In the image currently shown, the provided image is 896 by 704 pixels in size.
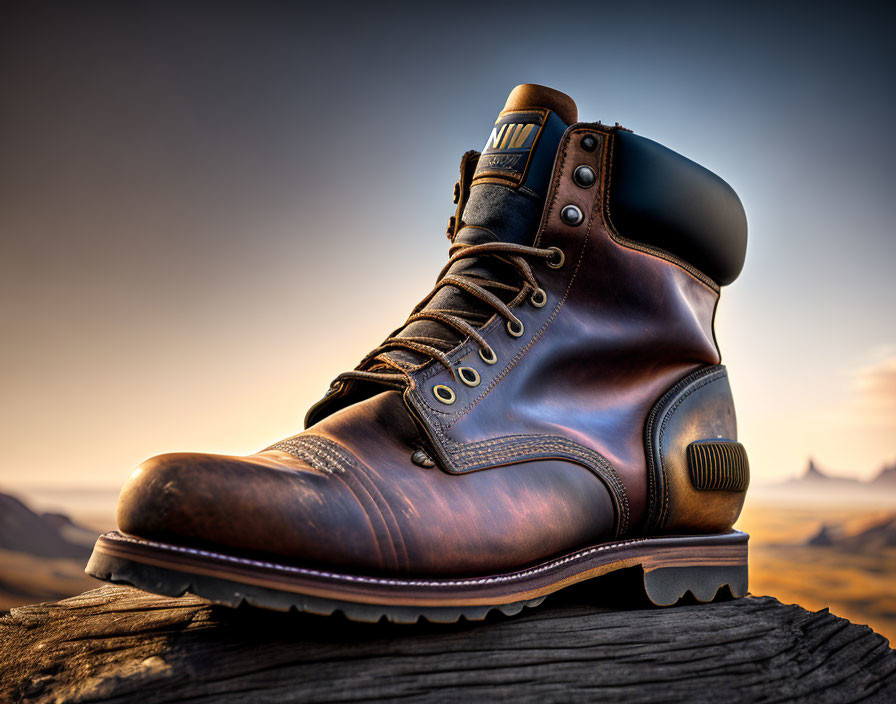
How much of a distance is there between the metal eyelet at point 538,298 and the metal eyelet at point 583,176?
26 centimetres

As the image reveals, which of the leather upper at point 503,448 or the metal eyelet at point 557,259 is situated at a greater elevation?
the metal eyelet at point 557,259

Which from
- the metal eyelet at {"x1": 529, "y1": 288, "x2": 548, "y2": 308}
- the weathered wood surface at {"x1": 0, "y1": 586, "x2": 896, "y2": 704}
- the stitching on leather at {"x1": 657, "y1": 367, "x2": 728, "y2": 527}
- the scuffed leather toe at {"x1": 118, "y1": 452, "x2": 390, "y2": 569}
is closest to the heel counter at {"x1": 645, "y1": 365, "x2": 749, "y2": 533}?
the stitching on leather at {"x1": 657, "y1": 367, "x2": 728, "y2": 527}

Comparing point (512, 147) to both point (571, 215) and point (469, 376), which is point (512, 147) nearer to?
point (571, 215)

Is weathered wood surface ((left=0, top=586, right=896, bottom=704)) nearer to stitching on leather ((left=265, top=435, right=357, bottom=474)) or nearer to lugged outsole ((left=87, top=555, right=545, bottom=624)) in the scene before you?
lugged outsole ((left=87, top=555, right=545, bottom=624))

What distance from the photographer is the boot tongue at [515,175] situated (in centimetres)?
149

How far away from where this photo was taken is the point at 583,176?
1.46m

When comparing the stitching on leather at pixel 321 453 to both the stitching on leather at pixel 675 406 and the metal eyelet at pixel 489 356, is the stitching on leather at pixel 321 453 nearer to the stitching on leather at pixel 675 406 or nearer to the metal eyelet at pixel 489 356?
the metal eyelet at pixel 489 356

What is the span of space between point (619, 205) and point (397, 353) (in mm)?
617

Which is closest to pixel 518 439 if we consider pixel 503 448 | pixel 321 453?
pixel 503 448

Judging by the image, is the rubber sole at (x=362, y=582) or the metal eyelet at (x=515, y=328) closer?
the rubber sole at (x=362, y=582)

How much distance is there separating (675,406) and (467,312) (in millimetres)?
570

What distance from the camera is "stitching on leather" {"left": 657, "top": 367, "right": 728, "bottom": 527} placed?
1.47 meters

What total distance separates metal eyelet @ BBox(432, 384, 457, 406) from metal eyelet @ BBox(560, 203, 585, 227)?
19.6 inches

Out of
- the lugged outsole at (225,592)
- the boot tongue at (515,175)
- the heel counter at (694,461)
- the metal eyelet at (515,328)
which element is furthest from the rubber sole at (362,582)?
the boot tongue at (515,175)
